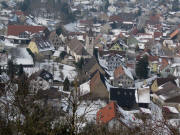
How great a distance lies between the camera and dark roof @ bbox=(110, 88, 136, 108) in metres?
17.8

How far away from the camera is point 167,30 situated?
1764 inches

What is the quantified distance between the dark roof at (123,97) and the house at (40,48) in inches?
434

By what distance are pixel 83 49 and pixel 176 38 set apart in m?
15.6

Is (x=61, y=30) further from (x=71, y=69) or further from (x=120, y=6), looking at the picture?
(x=120, y=6)

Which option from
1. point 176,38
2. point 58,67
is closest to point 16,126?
point 58,67

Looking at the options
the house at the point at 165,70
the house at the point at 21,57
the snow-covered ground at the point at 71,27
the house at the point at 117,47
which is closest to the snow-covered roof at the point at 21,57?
the house at the point at 21,57

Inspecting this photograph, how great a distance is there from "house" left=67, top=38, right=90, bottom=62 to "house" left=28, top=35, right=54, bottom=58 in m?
1.65

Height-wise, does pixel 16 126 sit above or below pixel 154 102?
above

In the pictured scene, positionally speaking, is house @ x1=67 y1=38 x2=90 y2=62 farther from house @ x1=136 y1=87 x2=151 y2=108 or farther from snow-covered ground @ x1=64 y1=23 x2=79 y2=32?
snow-covered ground @ x1=64 y1=23 x2=79 y2=32

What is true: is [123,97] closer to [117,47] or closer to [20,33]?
[117,47]

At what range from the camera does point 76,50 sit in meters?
29.0

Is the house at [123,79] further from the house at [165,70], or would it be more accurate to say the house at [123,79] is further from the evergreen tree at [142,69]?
the house at [165,70]

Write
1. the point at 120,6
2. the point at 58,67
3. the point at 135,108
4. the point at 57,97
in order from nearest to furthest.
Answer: the point at 57,97, the point at 135,108, the point at 58,67, the point at 120,6

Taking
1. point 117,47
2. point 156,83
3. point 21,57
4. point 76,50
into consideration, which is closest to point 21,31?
point 76,50
